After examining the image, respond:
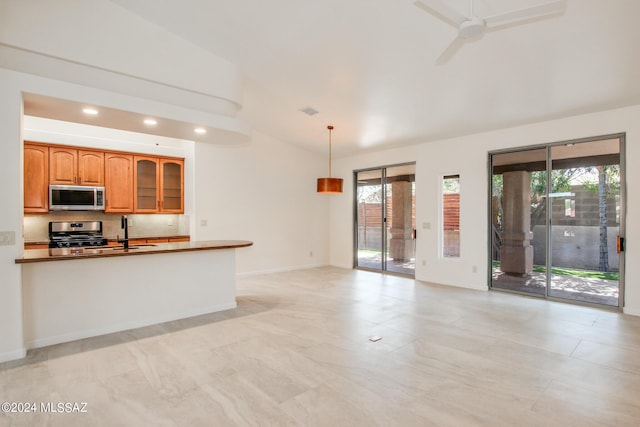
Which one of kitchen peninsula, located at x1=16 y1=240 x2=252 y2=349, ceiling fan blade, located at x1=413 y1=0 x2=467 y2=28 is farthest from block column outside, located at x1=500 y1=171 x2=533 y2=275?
kitchen peninsula, located at x1=16 y1=240 x2=252 y2=349

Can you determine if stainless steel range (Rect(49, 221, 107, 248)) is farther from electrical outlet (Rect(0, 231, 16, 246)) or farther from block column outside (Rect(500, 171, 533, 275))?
block column outside (Rect(500, 171, 533, 275))

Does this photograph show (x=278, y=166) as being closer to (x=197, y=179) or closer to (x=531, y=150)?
(x=197, y=179)

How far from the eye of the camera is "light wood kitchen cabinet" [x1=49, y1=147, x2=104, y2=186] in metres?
5.12

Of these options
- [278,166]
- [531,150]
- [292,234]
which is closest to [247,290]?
[292,234]

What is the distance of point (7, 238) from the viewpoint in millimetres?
2908

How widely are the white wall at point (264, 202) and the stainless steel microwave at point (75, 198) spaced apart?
1543mm

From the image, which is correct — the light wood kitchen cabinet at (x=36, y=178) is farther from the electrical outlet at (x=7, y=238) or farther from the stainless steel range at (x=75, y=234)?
the electrical outlet at (x=7, y=238)

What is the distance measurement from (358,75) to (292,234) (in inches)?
168

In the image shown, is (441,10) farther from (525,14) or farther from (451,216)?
(451,216)

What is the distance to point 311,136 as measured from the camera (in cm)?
686

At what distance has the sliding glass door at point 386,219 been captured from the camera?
7.07 m

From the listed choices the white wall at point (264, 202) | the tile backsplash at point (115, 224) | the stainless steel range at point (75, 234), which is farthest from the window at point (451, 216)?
the stainless steel range at point (75, 234)

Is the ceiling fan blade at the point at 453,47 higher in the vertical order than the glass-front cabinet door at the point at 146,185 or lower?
higher

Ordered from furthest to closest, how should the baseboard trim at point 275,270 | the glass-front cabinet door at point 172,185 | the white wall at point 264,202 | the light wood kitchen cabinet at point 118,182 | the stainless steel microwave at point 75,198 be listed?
the baseboard trim at point 275,270 → the white wall at point 264,202 → the glass-front cabinet door at point 172,185 → the light wood kitchen cabinet at point 118,182 → the stainless steel microwave at point 75,198
